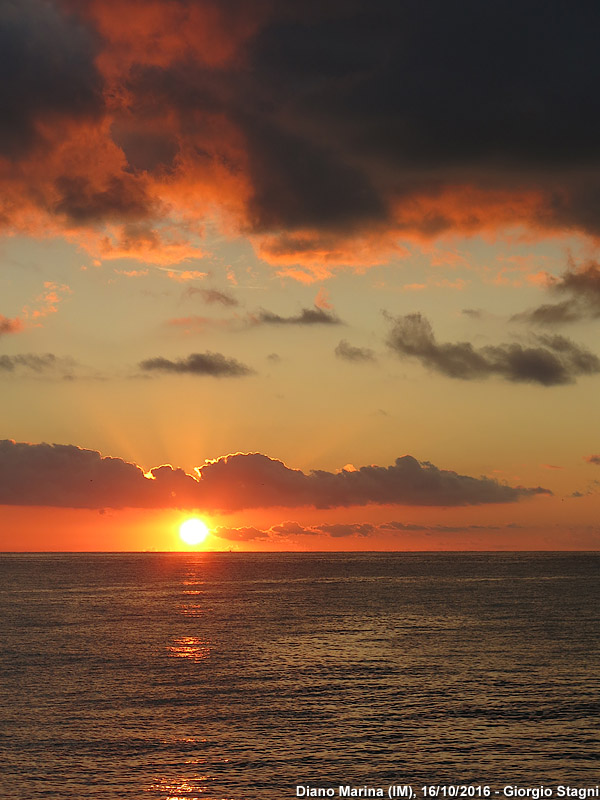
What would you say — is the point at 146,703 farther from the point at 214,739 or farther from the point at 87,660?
the point at 87,660

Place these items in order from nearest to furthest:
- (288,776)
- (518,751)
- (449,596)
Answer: (288,776)
(518,751)
(449,596)

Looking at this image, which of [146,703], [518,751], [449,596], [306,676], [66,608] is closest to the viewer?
[518,751]

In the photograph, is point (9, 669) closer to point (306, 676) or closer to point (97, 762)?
point (306, 676)

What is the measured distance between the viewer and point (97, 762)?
52.9m

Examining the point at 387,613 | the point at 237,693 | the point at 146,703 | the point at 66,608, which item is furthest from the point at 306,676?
the point at 66,608

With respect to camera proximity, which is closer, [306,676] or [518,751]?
[518,751]

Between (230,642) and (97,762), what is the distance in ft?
186

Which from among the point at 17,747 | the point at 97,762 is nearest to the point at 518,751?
the point at 97,762

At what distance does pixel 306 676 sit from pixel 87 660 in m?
26.4

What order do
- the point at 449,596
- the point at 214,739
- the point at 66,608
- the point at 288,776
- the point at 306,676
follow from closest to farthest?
the point at 288,776 → the point at 214,739 → the point at 306,676 → the point at 66,608 → the point at 449,596

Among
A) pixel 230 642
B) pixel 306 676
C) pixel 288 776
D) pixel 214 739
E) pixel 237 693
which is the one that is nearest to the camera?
pixel 288 776

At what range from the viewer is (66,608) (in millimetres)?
162500

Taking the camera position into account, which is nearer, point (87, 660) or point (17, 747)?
point (17, 747)

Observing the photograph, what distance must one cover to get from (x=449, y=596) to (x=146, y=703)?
134719 millimetres
